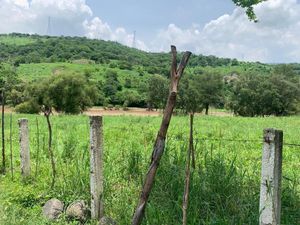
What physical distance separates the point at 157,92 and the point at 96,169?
292ft

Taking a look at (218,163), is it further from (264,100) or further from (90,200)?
(264,100)

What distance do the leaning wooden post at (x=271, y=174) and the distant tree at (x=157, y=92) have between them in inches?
3437

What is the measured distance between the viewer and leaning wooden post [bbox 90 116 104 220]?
6305mm

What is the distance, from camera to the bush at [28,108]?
7475 centimetres

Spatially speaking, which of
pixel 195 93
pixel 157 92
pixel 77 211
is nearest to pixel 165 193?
pixel 77 211

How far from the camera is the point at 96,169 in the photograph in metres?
6.39

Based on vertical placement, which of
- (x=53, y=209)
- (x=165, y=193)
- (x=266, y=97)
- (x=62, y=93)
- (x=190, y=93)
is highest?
(x=190, y=93)

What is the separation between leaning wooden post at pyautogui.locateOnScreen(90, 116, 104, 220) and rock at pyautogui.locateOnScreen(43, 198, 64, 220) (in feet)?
1.81

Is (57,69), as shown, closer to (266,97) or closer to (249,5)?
(266,97)

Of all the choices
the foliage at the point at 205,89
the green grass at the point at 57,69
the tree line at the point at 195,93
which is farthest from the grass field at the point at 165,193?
the green grass at the point at 57,69

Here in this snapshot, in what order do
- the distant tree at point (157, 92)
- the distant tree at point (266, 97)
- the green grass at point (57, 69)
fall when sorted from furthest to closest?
Result: the green grass at point (57, 69)
the distant tree at point (157, 92)
the distant tree at point (266, 97)

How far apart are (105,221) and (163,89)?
285 feet

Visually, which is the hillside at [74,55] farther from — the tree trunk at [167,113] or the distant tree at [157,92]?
the tree trunk at [167,113]

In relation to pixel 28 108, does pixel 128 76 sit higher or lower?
higher
